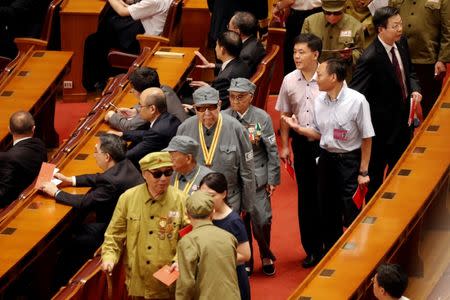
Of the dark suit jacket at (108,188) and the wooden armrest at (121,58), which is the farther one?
the wooden armrest at (121,58)

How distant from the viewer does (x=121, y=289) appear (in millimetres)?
7141

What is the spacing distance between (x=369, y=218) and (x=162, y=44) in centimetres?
349

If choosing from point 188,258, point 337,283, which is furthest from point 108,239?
point 337,283

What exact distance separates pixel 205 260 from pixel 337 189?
197 cm

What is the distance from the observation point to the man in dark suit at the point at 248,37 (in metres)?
9.22

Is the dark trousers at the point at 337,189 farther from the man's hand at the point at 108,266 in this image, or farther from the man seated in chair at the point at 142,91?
→ the man's hand at the point at 108,266

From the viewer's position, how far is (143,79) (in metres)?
8.48

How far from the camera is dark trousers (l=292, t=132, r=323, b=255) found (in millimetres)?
8320

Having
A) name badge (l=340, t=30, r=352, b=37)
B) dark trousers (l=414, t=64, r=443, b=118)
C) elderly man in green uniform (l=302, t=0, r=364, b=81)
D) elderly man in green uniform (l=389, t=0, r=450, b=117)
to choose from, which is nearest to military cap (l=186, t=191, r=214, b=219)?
elderly man in green uniform (l=302, t=0, r=364, b=81)

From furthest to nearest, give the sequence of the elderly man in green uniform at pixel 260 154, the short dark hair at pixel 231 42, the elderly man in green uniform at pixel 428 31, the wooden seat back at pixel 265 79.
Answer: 1. the wooden seat back at pixel 265 79
2. the elderly man in green uniform at pixel 428 31
3. the short dark hair at pixel 231 42
4. the elderly man in green uniform at pixel 260 154

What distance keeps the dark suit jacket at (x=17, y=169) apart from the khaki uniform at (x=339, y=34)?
2.20 meters

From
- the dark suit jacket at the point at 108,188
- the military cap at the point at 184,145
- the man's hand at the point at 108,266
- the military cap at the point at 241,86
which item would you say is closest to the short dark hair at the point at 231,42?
the military cap at the point at 241,86

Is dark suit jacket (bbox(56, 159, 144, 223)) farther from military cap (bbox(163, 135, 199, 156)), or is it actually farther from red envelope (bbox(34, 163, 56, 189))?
military cap (bbox(163, 135, 199, 156))

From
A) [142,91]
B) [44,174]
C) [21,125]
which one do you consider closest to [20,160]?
[21,125]
